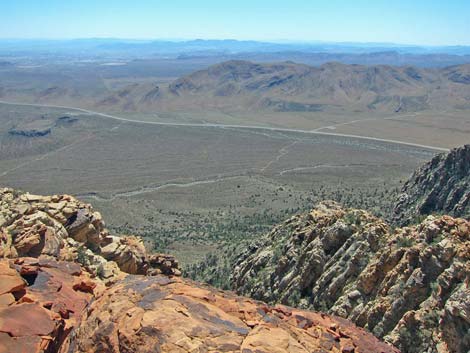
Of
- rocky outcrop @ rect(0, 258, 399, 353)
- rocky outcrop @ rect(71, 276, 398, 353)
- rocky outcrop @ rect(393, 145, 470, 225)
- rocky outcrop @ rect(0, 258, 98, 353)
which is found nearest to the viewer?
rocky outcrop @ rect(71, 276, 398, 353)

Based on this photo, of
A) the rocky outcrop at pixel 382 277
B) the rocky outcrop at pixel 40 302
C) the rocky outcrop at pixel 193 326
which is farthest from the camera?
the rocky outcrop at pixel 382 277

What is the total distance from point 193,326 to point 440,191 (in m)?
41.9

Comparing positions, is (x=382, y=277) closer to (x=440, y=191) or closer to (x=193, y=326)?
(x=193, y=326)

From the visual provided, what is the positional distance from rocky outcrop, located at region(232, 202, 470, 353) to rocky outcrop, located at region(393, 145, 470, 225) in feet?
62.0

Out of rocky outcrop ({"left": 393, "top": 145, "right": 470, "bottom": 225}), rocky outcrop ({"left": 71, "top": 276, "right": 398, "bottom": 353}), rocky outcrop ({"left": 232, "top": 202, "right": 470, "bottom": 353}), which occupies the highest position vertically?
rocky outcrop ({"left": 71, "top": 276, "right": 398, "bottom": 353})

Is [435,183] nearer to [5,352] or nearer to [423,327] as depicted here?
[423,327]

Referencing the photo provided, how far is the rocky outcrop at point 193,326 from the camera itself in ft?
39.3

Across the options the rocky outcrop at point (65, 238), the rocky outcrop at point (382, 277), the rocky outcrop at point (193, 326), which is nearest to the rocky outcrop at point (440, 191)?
the rocky outcrop at point (382, 277)

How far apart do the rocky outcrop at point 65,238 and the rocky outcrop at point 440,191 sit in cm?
2683

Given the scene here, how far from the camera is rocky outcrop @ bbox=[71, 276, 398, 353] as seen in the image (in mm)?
11984

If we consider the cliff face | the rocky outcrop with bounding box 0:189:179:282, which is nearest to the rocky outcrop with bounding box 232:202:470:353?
the cliff face

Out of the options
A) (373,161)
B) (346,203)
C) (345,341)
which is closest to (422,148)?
(373,161)

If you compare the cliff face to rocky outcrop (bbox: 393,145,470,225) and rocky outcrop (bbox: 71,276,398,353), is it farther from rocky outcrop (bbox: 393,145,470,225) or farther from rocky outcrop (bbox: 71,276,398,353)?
rocky outcrop (bbox: 393,145,470,225)

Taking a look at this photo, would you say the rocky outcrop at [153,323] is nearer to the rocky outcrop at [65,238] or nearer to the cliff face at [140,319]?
the cliff face at [140,319]
